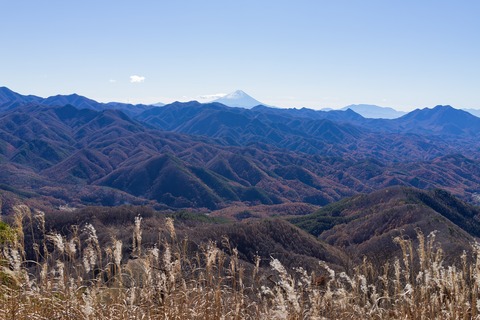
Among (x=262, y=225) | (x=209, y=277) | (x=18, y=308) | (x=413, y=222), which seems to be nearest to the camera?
(x=18, y=308)

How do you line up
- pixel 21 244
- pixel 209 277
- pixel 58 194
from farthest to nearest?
1. pixel 58 194
2. pixel 21 244
3. pixel 209 277

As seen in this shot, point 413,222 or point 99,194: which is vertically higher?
point 413,222

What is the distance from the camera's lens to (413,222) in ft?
275

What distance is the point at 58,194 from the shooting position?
187625 mm

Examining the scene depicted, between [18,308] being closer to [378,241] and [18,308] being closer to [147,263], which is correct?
[147,263]

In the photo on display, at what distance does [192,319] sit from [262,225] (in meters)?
66.7

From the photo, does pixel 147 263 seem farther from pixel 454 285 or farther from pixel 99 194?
pixel 99 194

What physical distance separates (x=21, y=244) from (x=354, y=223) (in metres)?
95.4

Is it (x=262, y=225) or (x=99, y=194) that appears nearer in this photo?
(x=262, y=225)

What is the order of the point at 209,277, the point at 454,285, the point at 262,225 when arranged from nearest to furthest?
1. the point at 454,285
2. the point at 209,277
3. the point at 262,225

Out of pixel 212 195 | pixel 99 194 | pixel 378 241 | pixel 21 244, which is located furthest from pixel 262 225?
pixel 99 194

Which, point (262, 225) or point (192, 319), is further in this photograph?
point (262, 225)

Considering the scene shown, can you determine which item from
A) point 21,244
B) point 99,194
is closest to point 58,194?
point 99,194

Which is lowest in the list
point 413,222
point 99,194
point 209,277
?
point 99,194
